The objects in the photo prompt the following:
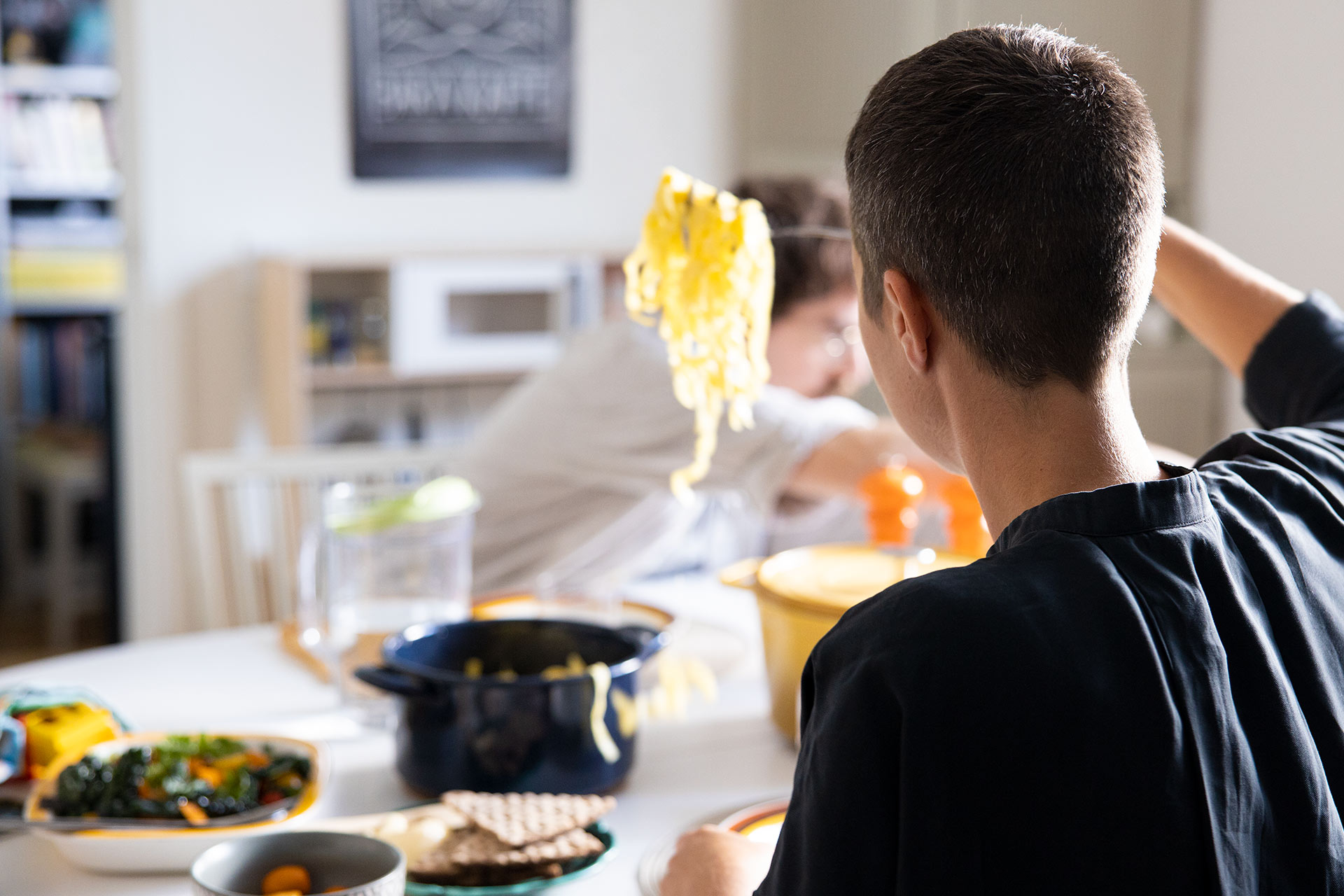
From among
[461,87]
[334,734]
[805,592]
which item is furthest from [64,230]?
[805,592]

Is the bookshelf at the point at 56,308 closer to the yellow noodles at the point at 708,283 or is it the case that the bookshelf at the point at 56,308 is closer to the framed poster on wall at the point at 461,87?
the framed poster on wall at the point at 461,87

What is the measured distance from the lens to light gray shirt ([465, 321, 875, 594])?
6.28ft

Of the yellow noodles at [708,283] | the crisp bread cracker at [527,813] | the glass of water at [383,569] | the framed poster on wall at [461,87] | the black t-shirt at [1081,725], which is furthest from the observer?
the framed poster on wall at [461,87]

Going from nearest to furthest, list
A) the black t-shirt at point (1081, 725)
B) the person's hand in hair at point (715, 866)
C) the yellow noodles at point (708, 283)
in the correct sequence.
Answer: the black t-shirt at point (1081, 725), the person's hand in hair at point (715, 866), the yellow noodles at point (708, 283)

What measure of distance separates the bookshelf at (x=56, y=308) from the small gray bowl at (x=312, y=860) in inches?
126

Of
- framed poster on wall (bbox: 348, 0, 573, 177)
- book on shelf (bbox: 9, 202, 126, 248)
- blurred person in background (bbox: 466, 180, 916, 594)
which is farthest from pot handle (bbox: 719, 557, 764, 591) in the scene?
book on shelf (bbox: 9, 202, 126, 248)

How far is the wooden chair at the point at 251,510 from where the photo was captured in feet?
6.64

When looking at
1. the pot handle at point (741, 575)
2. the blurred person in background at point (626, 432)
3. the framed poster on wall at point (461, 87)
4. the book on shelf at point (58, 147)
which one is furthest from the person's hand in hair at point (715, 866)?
the book on shelf at point (58, 147)

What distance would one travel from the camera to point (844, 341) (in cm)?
207

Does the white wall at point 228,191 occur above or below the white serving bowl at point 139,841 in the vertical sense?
above

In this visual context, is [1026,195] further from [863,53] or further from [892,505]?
[863,53]

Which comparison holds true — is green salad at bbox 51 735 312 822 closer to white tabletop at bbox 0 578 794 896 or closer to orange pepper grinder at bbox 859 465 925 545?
white tabletop at bbox 0 578 794 896

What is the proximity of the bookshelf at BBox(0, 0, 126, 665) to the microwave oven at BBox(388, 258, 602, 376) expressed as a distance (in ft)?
3.54

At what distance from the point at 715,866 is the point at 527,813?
19 cm
